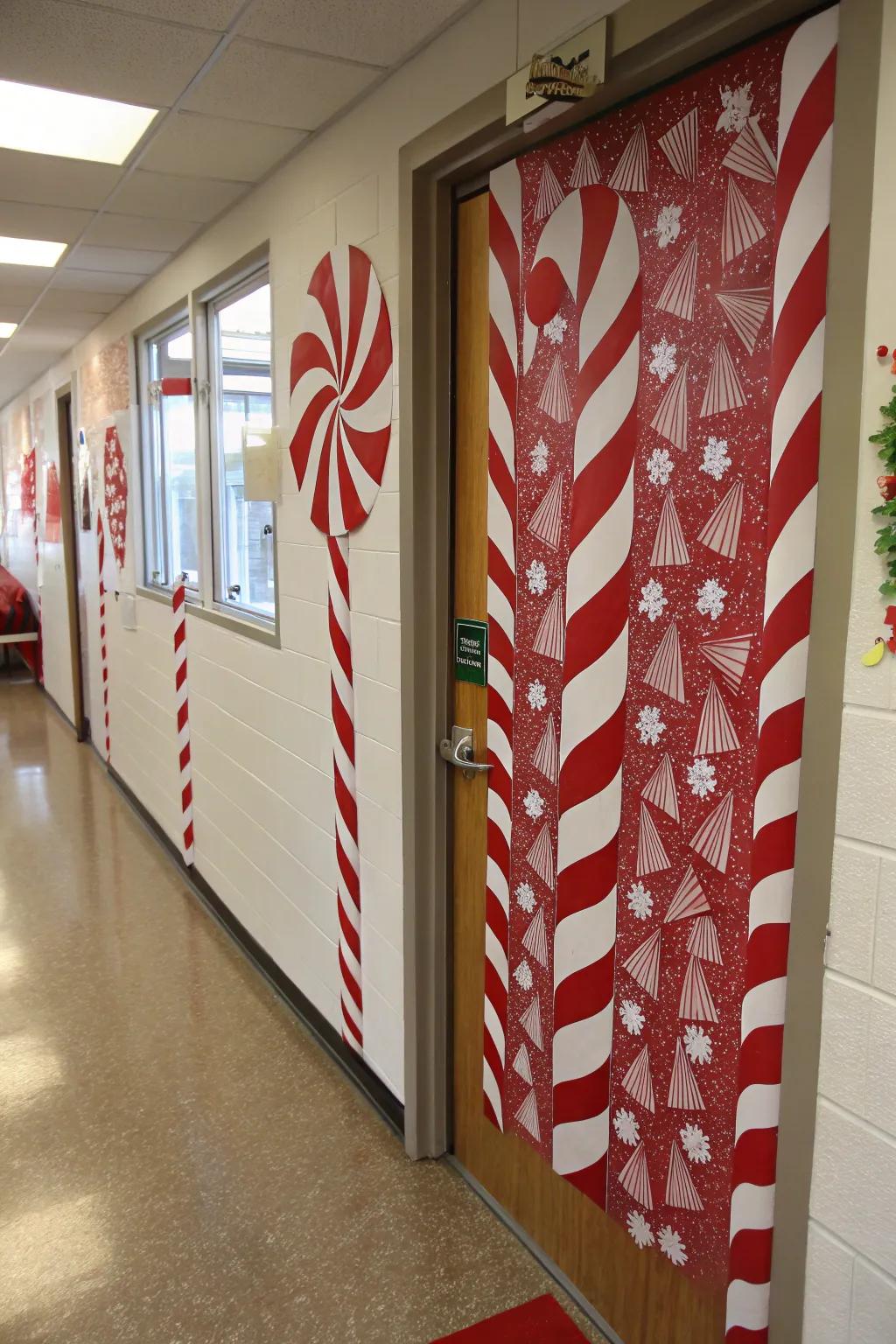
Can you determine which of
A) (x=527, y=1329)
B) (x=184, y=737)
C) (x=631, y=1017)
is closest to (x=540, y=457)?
(x=631, y=1017)

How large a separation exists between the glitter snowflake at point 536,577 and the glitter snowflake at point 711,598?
0.44 metres

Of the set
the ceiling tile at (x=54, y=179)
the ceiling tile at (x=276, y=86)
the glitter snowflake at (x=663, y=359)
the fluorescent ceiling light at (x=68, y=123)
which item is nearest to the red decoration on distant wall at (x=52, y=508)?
the ceiling tile at (x=54, y=179)

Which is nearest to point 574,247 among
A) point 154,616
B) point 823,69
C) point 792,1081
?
point 823,69

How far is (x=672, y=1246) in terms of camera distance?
183 cm

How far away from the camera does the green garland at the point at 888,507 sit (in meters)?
1.24

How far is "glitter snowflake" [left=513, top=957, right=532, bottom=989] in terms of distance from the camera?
219cm

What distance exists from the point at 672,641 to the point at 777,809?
355 millimetres

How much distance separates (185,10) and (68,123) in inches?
37.2

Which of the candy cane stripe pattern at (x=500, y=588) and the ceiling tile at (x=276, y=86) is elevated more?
the ceiling tile at (x=276, y=86)

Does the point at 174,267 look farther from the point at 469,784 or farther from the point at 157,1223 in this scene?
the point at 157,1223

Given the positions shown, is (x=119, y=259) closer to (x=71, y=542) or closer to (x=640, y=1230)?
(x=71, y=542)

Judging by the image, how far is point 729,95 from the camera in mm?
1515

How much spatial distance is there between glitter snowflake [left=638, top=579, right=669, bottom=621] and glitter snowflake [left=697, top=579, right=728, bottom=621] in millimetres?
84

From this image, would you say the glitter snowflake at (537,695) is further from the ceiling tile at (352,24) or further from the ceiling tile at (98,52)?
the ceiling tile at (98,52)
